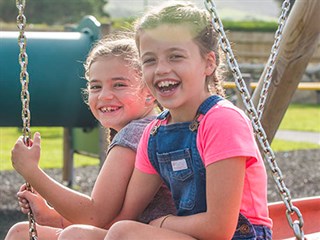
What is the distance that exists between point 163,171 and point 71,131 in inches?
182

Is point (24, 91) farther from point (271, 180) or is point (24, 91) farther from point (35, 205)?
point (271, 180)

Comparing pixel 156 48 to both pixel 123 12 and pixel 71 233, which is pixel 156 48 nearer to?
pixel 71 233

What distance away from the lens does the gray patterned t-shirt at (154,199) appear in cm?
259

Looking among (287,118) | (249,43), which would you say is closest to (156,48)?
(287,118)

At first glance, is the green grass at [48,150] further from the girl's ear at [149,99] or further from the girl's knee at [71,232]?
the girl's knee at [71,232]

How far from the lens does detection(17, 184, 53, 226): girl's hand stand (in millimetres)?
2660

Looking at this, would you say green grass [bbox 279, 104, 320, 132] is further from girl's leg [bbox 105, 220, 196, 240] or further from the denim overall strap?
girl's leg [bbox 105, 220, 196, 240]

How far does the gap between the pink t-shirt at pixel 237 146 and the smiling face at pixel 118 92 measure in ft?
1.65

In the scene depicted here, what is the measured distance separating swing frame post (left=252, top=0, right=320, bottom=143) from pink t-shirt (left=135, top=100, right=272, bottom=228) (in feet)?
5.42

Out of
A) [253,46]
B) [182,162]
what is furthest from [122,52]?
[253,46]

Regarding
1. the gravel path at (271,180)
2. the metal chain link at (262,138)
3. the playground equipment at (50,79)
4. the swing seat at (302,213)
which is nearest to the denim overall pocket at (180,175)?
the metal chain link at (262,138)

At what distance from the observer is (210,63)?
94.7 inches

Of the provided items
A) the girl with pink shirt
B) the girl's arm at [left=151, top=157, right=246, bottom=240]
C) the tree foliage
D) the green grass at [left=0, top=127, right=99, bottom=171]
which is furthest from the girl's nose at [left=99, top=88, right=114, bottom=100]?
the tree foliage

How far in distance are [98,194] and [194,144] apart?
47cm
